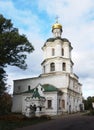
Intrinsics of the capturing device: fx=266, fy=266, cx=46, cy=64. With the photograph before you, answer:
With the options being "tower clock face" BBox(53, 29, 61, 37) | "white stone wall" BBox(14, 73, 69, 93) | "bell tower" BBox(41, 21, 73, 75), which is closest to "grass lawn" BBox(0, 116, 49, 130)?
"white stone wall" BBox(14, 73, 69, 93)

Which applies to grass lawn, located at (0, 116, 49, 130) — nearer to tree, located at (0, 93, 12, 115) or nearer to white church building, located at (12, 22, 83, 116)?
white church building, located at (12, 22, 83, 116)

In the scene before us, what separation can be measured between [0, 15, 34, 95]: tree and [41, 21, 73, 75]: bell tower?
1719 centimetres

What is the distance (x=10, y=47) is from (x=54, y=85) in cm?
1914

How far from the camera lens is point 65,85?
5403cm

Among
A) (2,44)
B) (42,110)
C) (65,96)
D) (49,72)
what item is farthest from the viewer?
(49,72)

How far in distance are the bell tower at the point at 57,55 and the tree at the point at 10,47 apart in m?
17.2

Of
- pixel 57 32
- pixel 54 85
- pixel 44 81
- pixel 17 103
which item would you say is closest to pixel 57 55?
pixel 57 32

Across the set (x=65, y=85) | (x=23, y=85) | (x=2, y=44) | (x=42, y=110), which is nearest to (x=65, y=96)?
(x=65, y=85)

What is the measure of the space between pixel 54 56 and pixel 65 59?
2.48m

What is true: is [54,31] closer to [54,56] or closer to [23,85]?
[54,56]

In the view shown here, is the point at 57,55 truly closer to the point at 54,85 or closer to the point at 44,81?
the point at 44,81

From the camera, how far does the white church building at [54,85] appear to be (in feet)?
167

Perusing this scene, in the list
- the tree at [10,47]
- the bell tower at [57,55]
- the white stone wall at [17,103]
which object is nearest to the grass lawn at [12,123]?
the tree at [10,47]

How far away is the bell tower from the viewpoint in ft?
188
